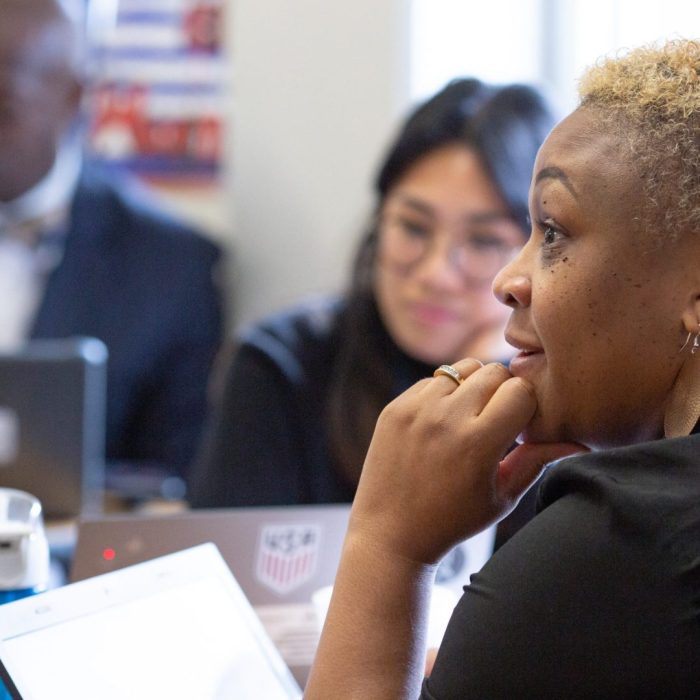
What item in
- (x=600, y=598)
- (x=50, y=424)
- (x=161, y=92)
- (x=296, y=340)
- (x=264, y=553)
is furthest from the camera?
(x=161, y=92)

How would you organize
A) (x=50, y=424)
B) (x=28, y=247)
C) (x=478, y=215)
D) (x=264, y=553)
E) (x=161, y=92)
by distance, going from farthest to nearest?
(x=161, y=92)
(x=28, y=247)
(x=478, y=215)
(x=50, y=424)
(x=264, y=553)

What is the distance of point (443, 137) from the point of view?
1.82 meters

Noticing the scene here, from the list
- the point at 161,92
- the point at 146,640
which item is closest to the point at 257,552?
the point at 146,640

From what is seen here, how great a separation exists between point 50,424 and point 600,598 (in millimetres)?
1140

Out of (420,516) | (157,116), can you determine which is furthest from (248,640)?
(157,116)

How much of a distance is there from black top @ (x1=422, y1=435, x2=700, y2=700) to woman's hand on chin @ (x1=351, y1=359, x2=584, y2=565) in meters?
0.09

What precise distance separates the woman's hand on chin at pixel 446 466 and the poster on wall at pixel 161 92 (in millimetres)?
1926

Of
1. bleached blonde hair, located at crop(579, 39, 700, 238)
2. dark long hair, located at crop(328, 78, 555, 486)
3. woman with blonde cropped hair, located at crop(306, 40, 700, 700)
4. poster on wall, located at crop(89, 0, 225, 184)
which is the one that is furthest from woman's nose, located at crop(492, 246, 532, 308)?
poster on wall, located at crop(89, 0, 225, 184)

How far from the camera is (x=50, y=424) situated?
5.35 ft

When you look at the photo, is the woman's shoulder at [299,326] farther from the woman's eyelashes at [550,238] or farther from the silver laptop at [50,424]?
the woman's eyelashes at [550,238]

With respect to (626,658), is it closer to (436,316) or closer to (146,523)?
(146,523)

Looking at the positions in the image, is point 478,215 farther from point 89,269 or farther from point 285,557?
point 89,269

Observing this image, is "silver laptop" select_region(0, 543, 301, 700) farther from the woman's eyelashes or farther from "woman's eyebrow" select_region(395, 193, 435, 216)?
"woman's eyebrow" select_region(395, 193, 435, 216)

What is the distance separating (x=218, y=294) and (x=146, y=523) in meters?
1.65
